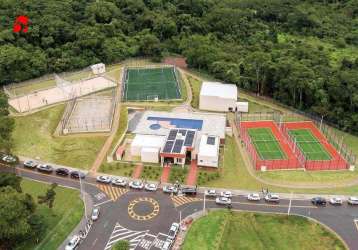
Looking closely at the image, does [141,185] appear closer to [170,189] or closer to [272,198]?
[170,189]

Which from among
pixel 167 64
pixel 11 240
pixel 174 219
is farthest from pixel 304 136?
pixel 11 240

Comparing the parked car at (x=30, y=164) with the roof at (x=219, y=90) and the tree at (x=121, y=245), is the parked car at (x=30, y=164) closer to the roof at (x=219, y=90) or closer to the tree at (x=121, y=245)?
the tree at (x=121, y=245)

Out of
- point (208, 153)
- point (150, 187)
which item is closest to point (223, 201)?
point (208, 153)

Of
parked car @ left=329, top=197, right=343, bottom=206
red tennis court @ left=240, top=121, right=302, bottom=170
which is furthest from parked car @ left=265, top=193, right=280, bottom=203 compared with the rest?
red tennis court @ left=240, top=121, right=302, bottom=170

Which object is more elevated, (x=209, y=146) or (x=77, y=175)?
(x=209, y=146)

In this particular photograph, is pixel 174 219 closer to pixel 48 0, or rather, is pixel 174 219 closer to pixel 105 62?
pixel 105 62

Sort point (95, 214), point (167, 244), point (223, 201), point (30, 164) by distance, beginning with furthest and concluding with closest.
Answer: point (30, 164) → point (223, 201) → point (95, 214) → point (167, 244)
